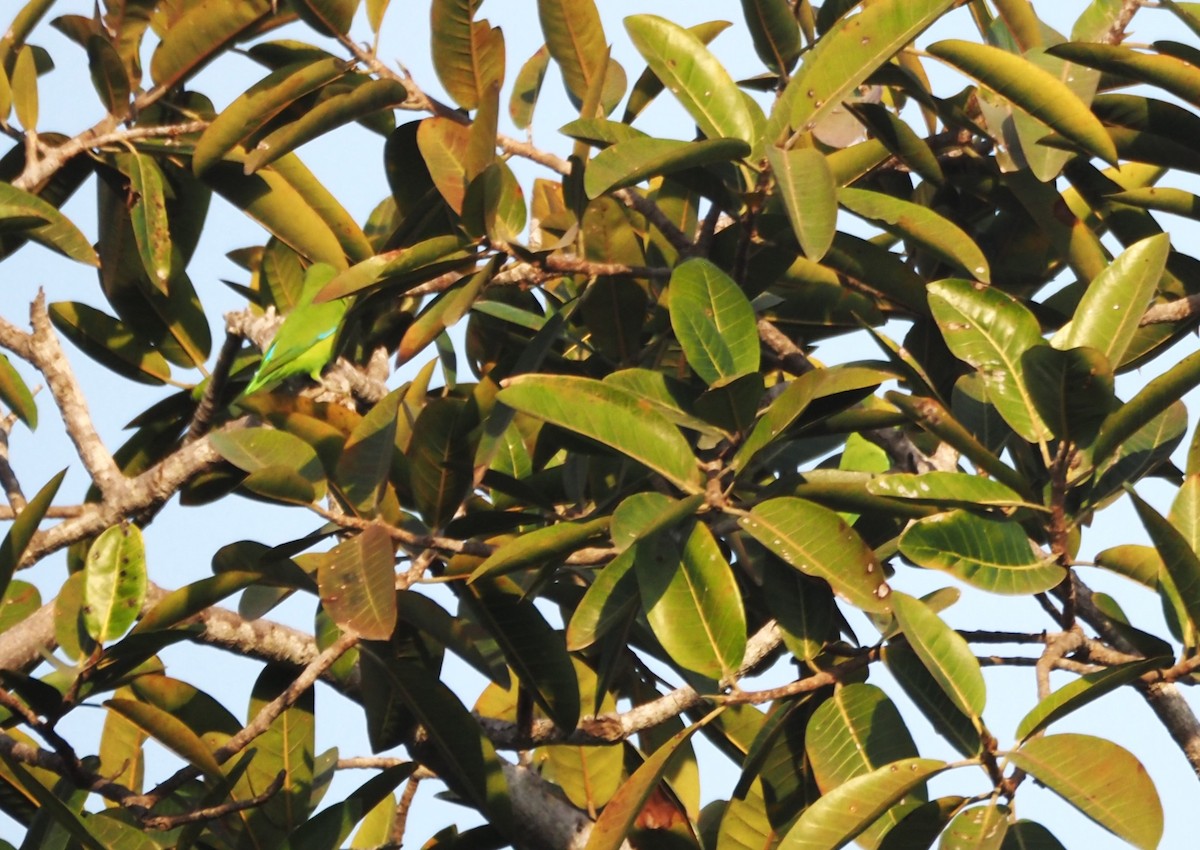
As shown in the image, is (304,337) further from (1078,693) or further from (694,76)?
(1078,693)

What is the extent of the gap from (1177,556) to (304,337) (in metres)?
2.33

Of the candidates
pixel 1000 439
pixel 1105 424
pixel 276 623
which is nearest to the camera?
pixel 1105 424

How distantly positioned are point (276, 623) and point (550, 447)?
0.50m

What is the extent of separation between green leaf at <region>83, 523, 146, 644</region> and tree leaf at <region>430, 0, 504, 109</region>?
2.60 ft

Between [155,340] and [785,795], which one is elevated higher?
[155,340]

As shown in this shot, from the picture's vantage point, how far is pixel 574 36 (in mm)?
1909

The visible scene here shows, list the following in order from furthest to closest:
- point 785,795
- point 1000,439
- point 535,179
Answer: point 535,179 → point 785,795 → point 1000,439

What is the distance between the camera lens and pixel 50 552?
224cm

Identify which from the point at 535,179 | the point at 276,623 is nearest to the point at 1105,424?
the point at 276,623

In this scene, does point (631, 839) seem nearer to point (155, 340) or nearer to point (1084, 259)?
point (1084, 259)

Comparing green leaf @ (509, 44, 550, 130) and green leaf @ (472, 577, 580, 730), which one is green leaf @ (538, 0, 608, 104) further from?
green leaf @ (472, 577, 580, 730)

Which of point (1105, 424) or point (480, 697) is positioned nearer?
point (1105, 424)

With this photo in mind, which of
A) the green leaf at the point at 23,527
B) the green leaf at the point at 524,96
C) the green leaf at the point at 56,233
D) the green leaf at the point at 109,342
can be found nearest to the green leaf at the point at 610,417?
the green leaf at the point at 23,527

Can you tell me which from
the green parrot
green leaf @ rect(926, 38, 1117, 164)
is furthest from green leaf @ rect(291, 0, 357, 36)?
green leaf @ rect(926, 38, 1117, 164)
